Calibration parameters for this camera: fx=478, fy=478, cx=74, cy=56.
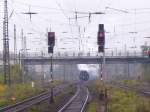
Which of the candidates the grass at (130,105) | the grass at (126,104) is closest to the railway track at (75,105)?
the grass at (126,104)

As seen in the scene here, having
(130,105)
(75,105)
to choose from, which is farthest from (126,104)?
(75,105)

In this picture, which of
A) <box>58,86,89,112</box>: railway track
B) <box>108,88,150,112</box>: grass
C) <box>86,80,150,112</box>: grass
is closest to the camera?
<box>108,88,150,112</box>: grass

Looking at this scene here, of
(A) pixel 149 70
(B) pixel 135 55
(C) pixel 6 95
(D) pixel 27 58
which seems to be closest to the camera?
(C) pixel 6 95

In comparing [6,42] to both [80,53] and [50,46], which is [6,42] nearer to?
[50,46]

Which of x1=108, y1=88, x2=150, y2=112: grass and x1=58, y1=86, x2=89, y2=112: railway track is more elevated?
x1=108, y1=88, x2=150, y2=112: grass

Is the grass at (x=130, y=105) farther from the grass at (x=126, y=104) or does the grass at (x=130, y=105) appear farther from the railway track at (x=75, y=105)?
the railway track at (x=75, y=105)

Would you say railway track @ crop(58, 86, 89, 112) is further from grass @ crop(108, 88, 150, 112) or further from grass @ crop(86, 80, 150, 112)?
grass @ crop(108, 88, 150, 112)

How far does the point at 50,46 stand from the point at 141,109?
2066cm

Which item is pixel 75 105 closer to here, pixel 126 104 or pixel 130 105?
pixel 126 104

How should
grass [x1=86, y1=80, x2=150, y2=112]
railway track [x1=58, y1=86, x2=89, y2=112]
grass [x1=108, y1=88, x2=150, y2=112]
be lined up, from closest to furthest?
grass [x1=108, y1=88, x2=150, y2=112]
grass [x1=86, y1=80, x2=150, y2=112]
railway track [x1=58, y1=86, x2=89, y2=112]

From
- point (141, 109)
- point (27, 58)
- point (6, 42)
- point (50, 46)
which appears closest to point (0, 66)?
point (27, 58)

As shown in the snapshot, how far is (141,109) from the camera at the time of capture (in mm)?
32562

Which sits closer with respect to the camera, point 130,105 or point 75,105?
point 130,105

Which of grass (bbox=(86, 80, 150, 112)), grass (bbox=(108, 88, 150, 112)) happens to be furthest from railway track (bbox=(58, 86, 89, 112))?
grass (bbox=(108, 88, 150, 112))
